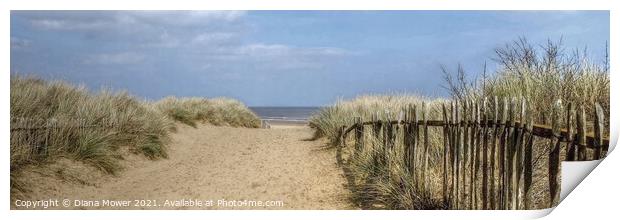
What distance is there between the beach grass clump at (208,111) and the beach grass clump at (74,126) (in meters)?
2.54

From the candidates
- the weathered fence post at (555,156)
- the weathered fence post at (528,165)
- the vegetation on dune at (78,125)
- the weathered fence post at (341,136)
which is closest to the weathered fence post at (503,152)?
the weathered fence post at (528,165)

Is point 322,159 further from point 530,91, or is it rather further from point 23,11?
point 23,11

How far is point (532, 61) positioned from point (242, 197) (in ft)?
8.27

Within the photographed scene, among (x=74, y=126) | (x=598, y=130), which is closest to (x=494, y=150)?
(x=598, y=130)

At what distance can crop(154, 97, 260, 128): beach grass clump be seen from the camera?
10.4m

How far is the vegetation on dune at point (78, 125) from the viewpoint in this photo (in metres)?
4.61

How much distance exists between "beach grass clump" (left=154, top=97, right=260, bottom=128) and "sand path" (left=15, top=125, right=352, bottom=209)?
2.44 meters

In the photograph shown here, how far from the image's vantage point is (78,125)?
564cm

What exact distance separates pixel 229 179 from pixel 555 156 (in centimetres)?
258

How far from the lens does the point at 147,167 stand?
598 cm
